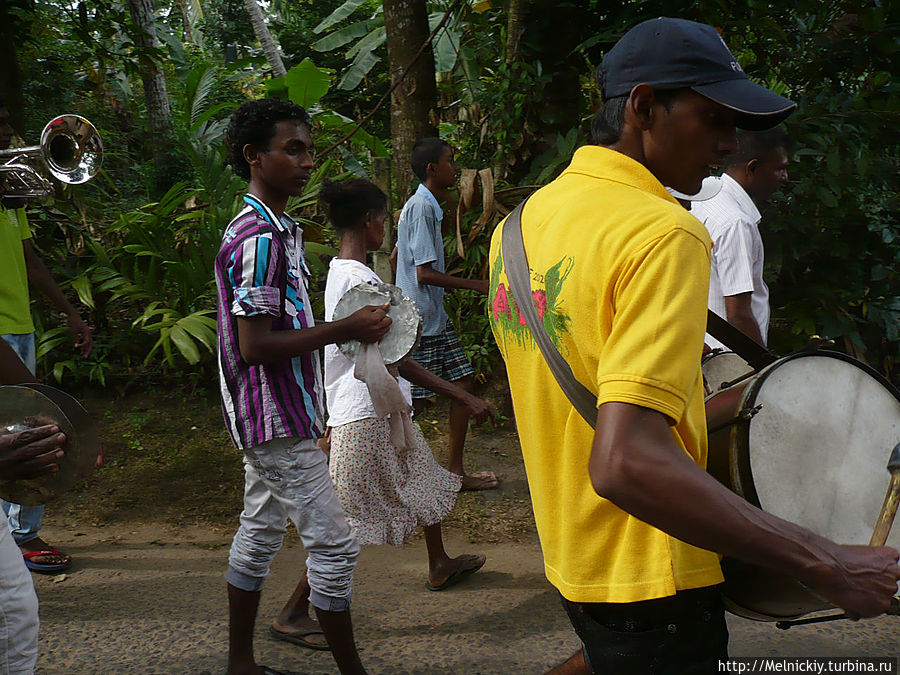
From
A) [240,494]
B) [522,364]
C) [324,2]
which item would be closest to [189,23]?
[324,2]

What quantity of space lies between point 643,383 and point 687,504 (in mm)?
198

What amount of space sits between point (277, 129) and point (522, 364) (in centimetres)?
169

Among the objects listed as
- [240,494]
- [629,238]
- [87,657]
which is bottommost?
[240,494]

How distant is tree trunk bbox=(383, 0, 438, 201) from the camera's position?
6348mm

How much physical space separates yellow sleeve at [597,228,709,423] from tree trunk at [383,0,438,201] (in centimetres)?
526

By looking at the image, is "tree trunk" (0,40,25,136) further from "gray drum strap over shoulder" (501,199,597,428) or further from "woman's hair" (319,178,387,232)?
"gray drum strap over shoulder" (501,199,597,428)

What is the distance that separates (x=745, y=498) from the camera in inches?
62.9

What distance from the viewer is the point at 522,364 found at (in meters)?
1.65

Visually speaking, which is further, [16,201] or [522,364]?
[16,201]

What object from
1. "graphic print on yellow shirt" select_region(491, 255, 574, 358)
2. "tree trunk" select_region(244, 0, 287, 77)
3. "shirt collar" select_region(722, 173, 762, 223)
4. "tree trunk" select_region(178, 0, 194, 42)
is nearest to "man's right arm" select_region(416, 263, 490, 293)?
"shirt collar" select_region(722, 173, 762, 223)

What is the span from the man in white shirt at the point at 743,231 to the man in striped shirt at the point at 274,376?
149 cm

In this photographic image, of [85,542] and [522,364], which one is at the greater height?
[522,364]

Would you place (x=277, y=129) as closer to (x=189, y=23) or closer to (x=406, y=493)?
(x=406, y=493)

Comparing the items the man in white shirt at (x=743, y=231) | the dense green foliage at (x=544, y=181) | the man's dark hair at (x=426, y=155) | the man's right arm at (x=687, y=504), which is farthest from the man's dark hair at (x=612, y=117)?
the dense green foliage at (x=544, y=181)
